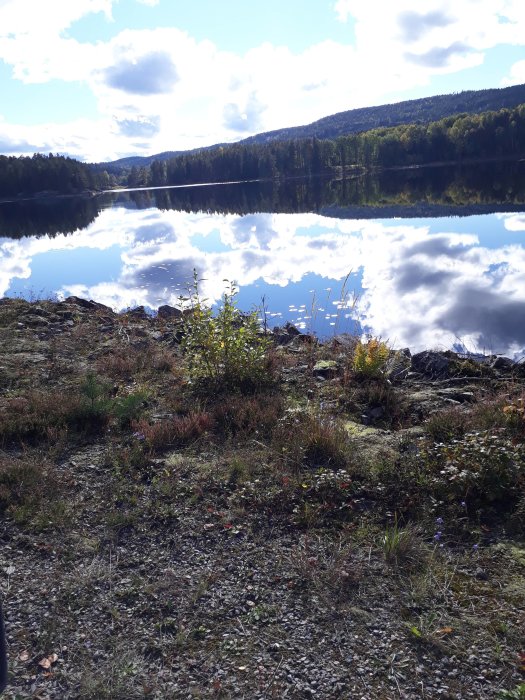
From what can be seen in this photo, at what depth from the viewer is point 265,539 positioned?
4.61m

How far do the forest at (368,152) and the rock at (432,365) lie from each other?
104 metres

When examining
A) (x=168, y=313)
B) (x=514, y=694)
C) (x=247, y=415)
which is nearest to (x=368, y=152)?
(x=168, y=313)

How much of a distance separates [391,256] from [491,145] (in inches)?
3661

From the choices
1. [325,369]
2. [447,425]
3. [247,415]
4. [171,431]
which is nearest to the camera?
[447,425]

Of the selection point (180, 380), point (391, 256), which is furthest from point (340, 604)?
point (391, 256)

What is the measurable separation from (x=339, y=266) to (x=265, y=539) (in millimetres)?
17944

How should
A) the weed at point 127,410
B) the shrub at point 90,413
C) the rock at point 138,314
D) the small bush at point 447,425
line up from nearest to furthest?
the small bush at point 447,425
the shrub at point 90,413
the weed at point 127,410
the rock at point 138,314

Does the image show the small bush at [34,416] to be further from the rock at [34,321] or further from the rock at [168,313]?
the rock at [168,313]

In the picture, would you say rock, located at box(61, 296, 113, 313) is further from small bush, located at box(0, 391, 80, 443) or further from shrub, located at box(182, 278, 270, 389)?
small bush, located at box(0, 391, 80, 443)

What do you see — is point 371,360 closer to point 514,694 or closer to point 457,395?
point 457,395

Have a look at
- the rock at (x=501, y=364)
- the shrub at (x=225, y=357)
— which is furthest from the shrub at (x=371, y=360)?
the rock at (x=501, y=364)

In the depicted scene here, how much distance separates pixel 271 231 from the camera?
110 ft

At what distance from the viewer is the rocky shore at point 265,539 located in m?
3.30

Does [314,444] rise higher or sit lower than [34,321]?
lower
